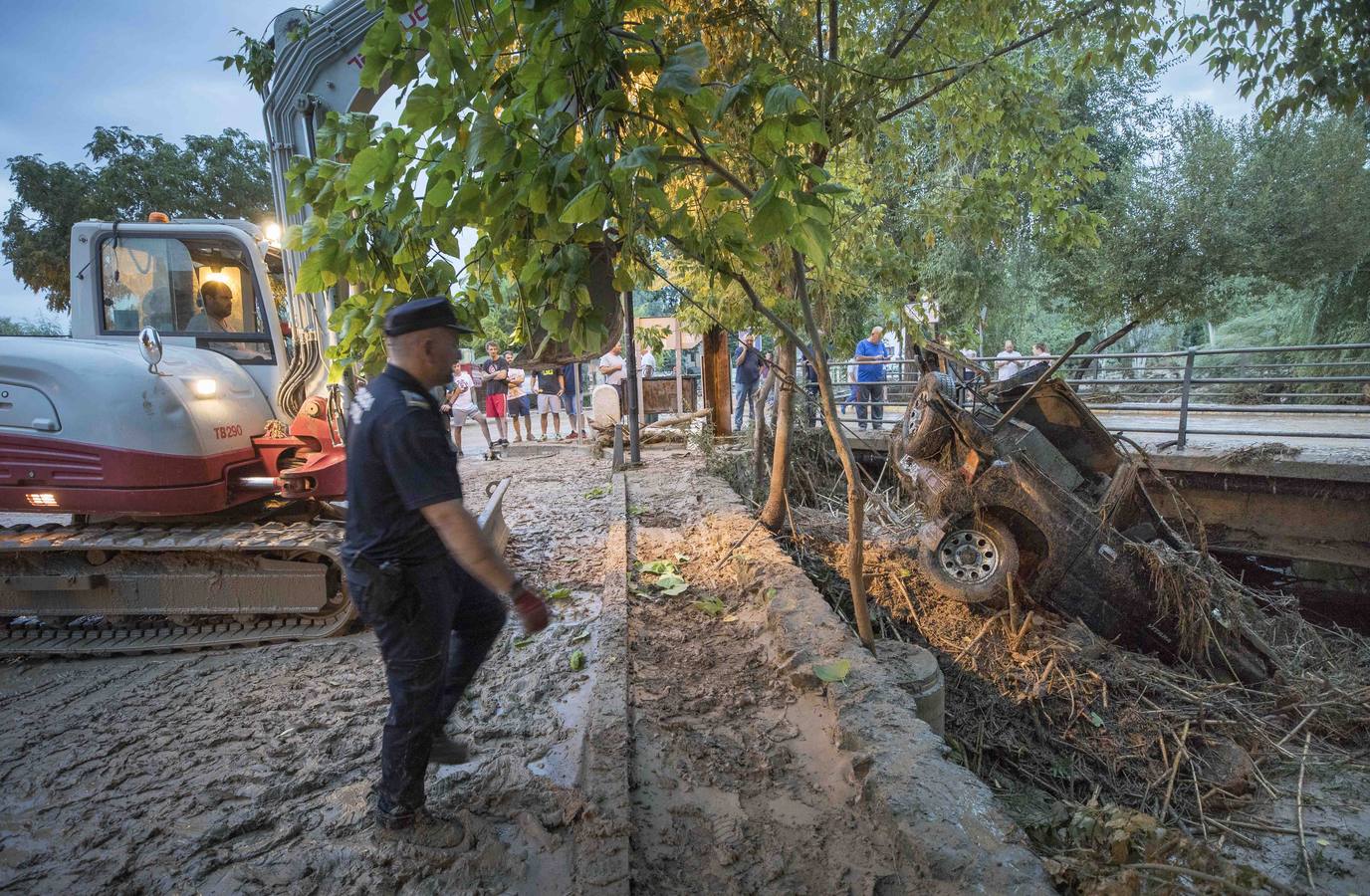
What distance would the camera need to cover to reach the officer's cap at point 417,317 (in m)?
2.41

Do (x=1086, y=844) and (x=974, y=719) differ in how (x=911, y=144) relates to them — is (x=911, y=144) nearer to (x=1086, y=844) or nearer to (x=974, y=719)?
(x=974, y=719)

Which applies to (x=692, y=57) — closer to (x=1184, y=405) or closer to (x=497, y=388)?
(x=1184, y=405)

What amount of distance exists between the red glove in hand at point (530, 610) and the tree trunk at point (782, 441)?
3418 millimetres

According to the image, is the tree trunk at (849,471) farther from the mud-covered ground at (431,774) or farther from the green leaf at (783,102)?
the green leaf at (783,102)

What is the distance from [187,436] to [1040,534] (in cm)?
634

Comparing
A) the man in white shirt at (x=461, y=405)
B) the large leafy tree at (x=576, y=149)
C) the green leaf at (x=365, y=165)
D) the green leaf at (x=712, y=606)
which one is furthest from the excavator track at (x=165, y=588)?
the man in white shirt at (x=461, y=405)

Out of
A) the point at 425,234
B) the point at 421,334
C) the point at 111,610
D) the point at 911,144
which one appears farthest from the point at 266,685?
the point at 911,144

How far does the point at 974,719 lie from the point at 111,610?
5775 millimetres

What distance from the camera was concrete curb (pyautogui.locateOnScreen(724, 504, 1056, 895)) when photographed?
2172 mm

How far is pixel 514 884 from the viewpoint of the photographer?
2.27 metres

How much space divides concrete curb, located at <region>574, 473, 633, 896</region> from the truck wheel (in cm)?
286

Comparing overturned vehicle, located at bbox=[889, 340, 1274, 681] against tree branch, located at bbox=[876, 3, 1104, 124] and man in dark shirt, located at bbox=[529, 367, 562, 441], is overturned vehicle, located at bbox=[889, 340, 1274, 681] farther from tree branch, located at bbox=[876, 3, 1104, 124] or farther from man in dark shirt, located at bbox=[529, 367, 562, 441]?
man in dark shirt, located at bbox=[529, 367, 562, 441]

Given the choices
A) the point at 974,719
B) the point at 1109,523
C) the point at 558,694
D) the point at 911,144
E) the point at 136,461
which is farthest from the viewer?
the point at 911,144

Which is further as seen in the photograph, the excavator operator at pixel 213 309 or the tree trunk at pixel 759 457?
the tree trunk at pixel 759 457
